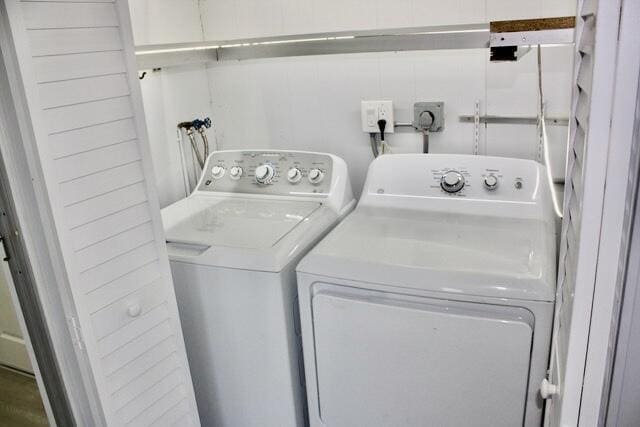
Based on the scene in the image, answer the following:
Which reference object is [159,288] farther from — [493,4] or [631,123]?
[493,4]

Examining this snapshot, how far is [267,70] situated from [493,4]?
3.24 feet

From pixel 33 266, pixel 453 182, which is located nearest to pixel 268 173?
pixel 453 182

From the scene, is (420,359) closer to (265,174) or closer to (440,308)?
(440,308)

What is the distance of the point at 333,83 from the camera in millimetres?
2387

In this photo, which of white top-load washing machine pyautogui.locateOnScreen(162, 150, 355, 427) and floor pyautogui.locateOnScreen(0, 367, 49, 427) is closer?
white top-load washing machine pyautogui.locateOnScreen(162, 150, 355, 427)

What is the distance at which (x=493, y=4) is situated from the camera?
2006mm

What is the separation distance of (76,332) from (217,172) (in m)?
1.11

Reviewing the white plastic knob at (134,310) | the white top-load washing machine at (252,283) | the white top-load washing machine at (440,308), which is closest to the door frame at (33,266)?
the white plastic knob at (134,310)

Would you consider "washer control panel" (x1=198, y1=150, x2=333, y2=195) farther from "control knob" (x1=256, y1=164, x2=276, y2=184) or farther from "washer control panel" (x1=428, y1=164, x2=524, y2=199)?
"washer control panel" (x1=428, y1=164, x2=524, y2=199)

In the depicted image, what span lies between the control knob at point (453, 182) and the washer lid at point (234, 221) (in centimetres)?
47

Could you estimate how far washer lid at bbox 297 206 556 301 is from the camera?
146 centimetres

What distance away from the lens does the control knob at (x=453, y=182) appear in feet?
6.40

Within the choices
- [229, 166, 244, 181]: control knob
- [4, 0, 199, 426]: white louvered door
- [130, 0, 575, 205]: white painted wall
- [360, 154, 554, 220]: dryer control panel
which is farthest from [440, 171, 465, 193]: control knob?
[4, 0, 199, 426]: white louvered door

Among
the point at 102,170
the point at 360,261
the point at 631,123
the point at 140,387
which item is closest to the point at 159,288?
the point at 140,387
